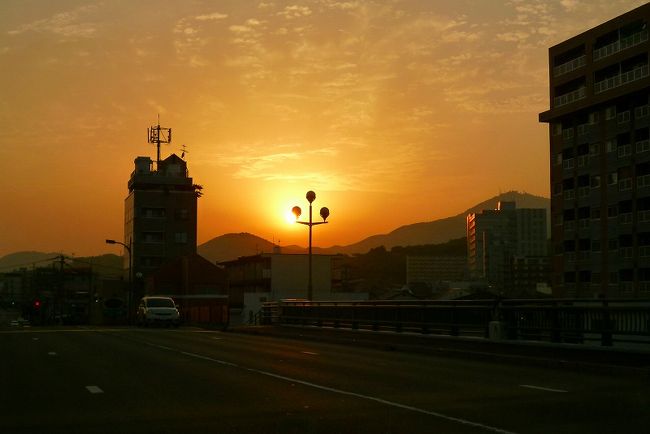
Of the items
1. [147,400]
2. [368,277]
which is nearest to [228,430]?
[147,400]

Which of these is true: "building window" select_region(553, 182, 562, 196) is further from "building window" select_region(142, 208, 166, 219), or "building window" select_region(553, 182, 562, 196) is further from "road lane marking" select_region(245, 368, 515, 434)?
"road lane marking" select_region(245, 368, 515, 434)

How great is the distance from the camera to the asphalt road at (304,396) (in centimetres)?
989

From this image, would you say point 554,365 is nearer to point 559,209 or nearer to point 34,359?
point 34,359

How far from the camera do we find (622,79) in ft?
246

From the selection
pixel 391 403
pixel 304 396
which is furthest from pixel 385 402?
pixel 304 396

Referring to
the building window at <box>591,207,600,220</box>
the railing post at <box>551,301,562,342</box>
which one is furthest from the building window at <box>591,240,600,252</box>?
the railing post at <box>551,301,562,342</box>

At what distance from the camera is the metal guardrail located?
1833 centimetres

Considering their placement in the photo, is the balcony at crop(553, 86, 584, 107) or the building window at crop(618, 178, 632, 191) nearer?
the building window at crop(618, 178, 632, 191)

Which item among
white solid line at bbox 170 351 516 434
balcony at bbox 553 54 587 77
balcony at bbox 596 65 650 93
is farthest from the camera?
balcony at bbox 553 54 587 77

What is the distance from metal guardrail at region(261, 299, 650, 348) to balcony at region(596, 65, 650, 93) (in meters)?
50.7

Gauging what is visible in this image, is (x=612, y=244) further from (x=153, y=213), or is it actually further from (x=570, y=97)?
(x=153, y=213)

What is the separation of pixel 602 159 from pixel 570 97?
25.1 ft

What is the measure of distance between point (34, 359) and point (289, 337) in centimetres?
1415

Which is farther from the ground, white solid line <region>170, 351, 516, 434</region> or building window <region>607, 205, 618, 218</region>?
building window <region>607, 205, 618, 218</region>
